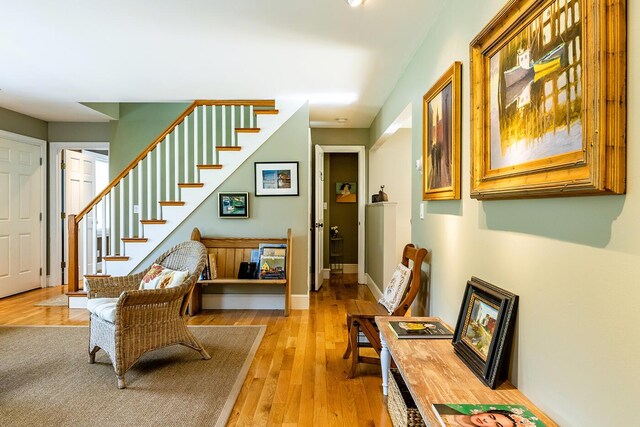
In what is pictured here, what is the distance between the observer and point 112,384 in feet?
8.36

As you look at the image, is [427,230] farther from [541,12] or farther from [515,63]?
[541,12]

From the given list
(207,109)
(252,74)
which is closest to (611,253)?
(252,74)

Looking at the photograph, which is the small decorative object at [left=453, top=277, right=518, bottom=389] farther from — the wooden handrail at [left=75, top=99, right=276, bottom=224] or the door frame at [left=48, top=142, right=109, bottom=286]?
the door frame at [left=48, top=142, right=109, bottom=286]

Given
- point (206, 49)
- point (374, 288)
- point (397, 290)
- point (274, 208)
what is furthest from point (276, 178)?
point (397, 290)

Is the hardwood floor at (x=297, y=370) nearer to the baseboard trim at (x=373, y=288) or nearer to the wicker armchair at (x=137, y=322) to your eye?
the baseboard trim at (x=373, y=288)

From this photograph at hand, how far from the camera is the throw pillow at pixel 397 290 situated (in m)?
2.70

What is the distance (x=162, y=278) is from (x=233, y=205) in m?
1.59

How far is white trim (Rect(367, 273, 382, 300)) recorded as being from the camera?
5012 mm

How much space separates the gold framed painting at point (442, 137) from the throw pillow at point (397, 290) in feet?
1.83

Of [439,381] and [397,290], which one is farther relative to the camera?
[397,290]

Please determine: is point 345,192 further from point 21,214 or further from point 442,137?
point 21,214

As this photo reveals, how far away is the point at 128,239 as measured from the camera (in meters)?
4.47

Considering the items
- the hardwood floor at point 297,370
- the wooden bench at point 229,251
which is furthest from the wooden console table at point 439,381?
the wooden bench at point 229,251

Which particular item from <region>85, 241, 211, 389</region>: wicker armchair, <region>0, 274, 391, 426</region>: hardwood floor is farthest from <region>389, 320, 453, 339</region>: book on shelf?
<region>85, 241, 211, 389</region>: wicker armchair
